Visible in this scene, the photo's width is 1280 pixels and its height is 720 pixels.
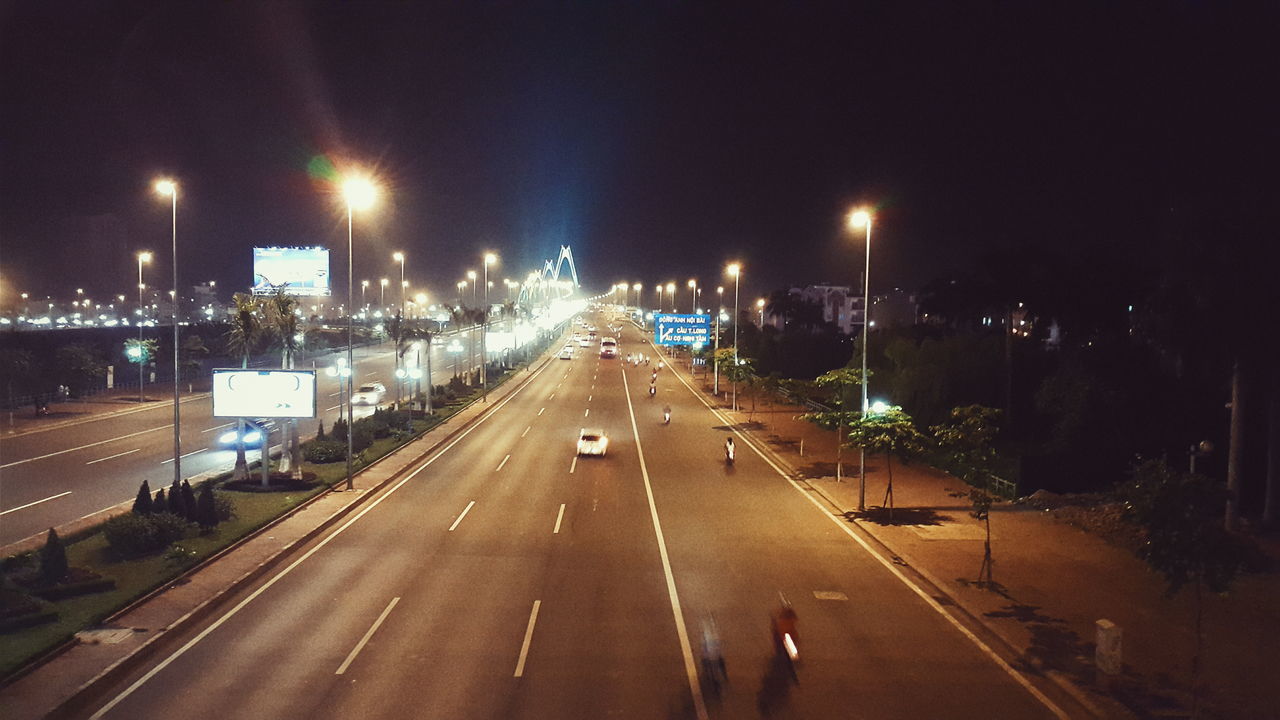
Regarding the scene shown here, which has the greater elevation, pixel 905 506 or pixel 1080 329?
pixel 1080 329

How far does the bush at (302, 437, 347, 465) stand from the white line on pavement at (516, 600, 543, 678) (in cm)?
1892

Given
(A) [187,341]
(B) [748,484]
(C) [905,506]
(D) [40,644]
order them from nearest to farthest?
(D) [40,644] → (C) [905,506] → (B) [748,484] → (A) [187,341]

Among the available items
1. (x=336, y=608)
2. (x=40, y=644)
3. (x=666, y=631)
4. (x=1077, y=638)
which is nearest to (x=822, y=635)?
(x=666, y=631)

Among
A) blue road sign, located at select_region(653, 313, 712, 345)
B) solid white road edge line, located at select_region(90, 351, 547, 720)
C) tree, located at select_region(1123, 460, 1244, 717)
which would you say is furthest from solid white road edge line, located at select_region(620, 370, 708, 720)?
blue road sign, located at select_region(653, 313, 712, 345)

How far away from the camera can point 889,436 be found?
78.2 ft

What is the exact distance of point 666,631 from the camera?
575 inches

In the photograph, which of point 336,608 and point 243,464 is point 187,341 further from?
point 336,608

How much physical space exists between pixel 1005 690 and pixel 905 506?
14.1 m

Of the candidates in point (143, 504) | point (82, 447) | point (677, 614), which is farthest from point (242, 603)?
point (82, 447)

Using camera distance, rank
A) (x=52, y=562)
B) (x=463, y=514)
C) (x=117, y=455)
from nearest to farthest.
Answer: (x=52, y=562) → (x=463, y=514) → (x=117, y=455)

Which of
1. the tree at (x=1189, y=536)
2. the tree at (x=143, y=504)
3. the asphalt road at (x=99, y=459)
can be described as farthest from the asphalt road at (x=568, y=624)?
the asphalt road at (x=99, y=459)

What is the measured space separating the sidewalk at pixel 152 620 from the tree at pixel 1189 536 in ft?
47.4

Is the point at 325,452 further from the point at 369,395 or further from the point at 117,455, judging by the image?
the point at 369,395

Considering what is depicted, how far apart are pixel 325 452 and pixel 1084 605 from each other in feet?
85.2
